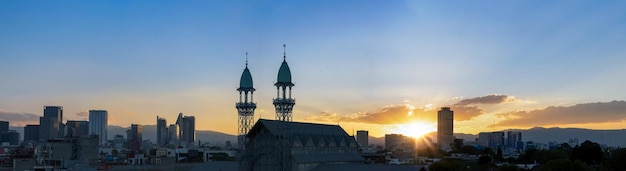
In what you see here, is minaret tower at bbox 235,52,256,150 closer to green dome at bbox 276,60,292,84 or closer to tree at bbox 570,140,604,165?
green dome at bbox 276,60,292,84

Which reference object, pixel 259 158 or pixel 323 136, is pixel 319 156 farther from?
pixel 259 158

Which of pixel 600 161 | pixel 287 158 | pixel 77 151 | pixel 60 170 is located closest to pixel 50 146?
pixel 77 151

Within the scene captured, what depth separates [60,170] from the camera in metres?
98.1

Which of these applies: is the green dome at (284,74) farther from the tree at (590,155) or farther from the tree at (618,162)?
the tree at (590,155)

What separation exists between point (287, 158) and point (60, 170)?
153ft

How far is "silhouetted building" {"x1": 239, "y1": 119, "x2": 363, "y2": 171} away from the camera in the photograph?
231 feet

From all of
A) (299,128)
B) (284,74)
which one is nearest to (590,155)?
(299,128)

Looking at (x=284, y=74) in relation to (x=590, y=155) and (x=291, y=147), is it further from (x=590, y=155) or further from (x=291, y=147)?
(x=590, y=155)

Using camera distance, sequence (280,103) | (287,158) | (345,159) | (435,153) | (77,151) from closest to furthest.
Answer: (280,103), (287,158), (345,159), (77,151), (435,153)

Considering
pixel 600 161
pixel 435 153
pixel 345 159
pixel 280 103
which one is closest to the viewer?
pixel 280 103

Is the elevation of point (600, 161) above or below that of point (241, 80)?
below

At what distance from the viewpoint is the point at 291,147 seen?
249 ft

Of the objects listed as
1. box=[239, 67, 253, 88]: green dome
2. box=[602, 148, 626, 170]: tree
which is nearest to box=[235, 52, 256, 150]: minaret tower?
box=[239, 67, 253, 88]: green dome

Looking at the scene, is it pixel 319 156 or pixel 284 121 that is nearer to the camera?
pixel 284 121
